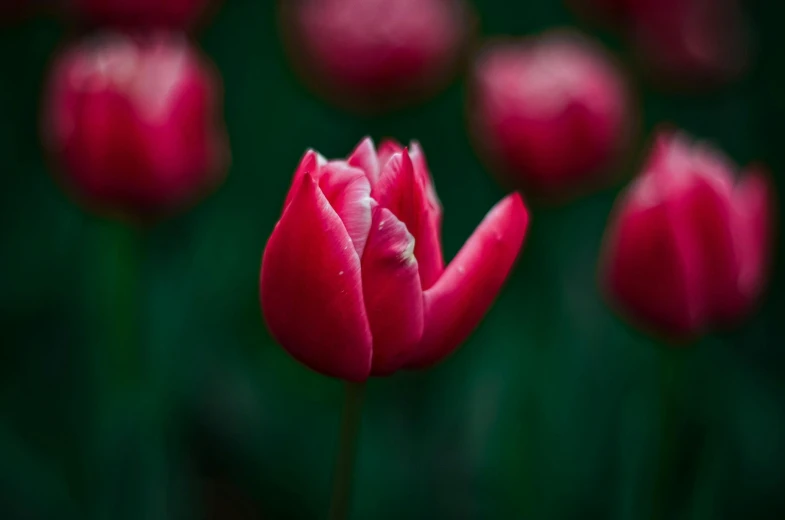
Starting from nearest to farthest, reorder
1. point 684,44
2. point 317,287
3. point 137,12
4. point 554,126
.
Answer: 1. point 317,287
2. point 554,126
3. point 137,12
4. point 684,44

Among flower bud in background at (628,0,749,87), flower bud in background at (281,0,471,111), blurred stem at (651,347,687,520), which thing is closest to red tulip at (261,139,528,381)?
blurred stem at (651,347,687,520)

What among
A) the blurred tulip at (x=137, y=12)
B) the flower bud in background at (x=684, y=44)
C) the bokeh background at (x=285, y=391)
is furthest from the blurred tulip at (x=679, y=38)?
the blurred tulip at (x=137, y=12)

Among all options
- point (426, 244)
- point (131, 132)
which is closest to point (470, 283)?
point (426, 244)

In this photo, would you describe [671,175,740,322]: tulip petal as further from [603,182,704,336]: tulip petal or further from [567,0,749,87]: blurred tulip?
[567,0,749,87]: blurred tulip

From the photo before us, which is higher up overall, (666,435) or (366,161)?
(366,161)

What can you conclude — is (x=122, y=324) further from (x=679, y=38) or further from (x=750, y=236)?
(x=679, y=38)

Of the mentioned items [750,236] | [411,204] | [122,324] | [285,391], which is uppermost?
[411,204]
